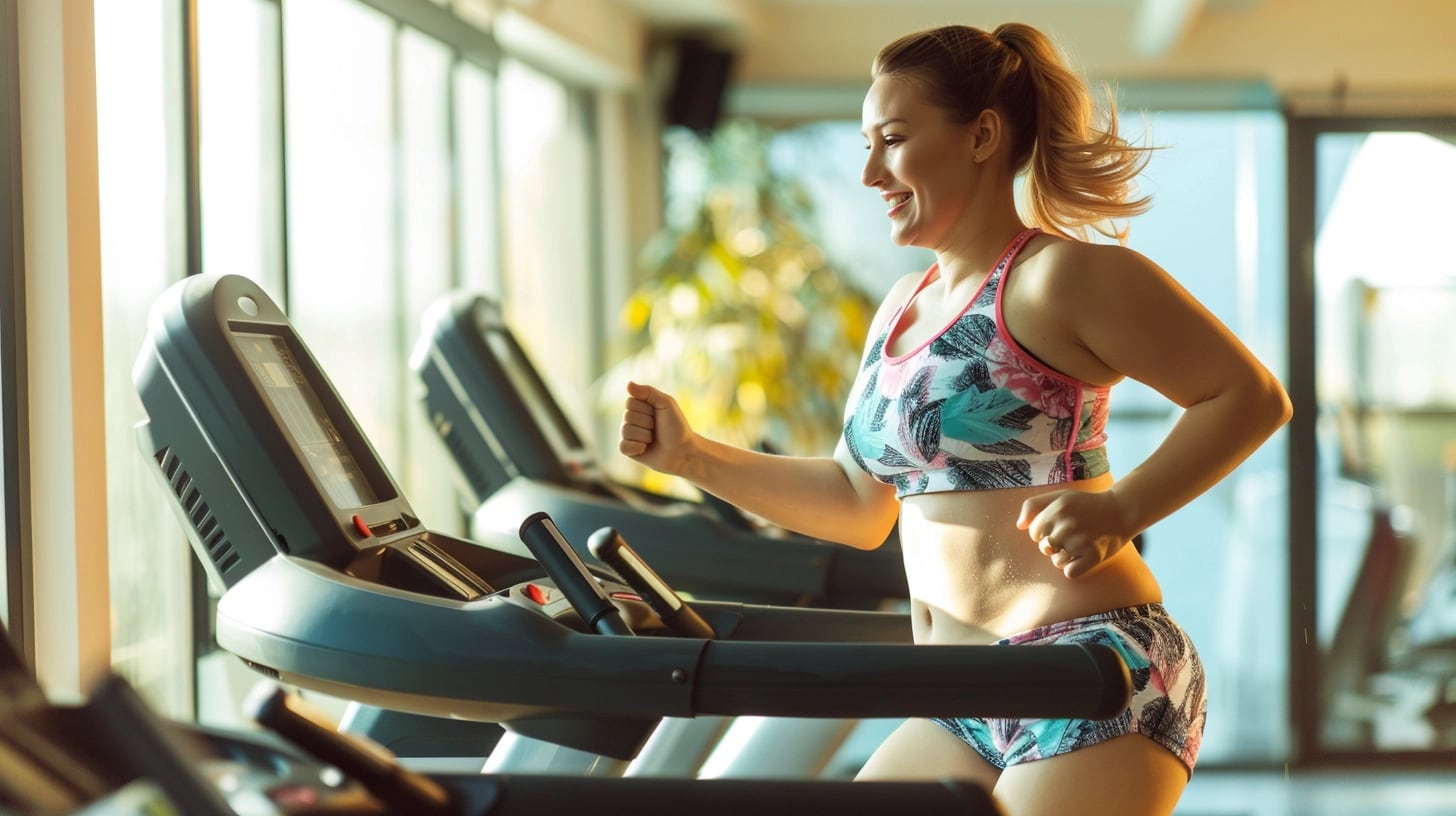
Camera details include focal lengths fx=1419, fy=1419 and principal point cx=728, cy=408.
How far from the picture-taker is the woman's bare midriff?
1284mm

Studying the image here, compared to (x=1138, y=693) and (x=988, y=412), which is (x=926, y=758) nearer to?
(x=1138, y=693)

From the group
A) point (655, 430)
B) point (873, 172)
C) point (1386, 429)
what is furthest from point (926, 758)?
point (1386, 429)

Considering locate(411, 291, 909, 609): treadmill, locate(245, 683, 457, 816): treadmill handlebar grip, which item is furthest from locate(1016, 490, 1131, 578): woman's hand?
locate(411, 291, 909, 609): treadmill

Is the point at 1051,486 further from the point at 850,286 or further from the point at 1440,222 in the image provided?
the point at 1440,222

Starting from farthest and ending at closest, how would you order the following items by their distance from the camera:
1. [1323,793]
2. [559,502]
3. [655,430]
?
[1323,793]
[559,502]
[655,430]

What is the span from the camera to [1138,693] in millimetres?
1233

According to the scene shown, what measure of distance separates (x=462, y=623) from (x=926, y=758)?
491 mm

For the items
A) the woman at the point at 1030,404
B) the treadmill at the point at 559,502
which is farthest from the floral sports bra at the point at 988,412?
the treadmill at the point at 559,502

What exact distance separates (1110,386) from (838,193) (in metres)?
4.18

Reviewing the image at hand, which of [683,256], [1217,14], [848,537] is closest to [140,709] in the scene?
[848,537]

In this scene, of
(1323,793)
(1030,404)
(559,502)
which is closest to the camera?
(1030,404)

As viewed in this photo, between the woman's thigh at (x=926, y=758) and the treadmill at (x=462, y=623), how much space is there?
0.13m

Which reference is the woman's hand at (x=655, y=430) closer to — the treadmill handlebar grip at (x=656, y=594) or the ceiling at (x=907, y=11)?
the treadmill handlebar grip at (x=656, y=594)

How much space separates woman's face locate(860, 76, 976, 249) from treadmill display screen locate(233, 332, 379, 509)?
66 cm
